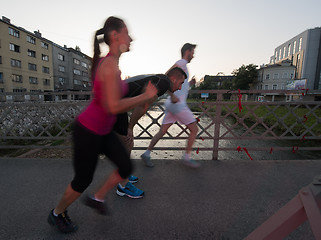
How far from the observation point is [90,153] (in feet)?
4.65

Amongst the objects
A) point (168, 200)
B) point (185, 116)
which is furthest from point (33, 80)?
point (168, 200)

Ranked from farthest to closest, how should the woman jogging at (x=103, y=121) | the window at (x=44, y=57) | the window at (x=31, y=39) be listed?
the window at (x=44, y=57), the window at (x=31, y=39), the woman jogging at (x=103, y=121)

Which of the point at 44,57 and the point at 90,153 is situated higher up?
the point at 44,57

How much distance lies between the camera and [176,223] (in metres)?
1.76

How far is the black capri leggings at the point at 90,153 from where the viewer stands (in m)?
1.39

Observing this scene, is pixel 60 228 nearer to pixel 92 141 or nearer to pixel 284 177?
pixel 92 141

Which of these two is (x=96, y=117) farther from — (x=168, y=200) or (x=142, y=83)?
(x=168, y=200)

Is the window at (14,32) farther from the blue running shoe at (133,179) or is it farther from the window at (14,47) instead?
the blue running shoe at (133,179)

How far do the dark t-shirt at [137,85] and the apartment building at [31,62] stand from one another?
3731 cm

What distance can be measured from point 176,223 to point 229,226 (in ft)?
1.70

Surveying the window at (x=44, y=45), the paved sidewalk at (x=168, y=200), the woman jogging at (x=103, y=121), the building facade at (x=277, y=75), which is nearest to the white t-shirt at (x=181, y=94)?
the paved sidewalk at (x=168, y=200)

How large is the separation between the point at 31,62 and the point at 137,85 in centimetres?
4360

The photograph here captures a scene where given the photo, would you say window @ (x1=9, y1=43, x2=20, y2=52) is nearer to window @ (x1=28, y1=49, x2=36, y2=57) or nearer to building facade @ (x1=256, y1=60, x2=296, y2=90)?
window @ (x1=28, y1=49, x2=36, y2=57)

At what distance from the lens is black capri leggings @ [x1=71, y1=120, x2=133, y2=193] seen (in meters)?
1.39
